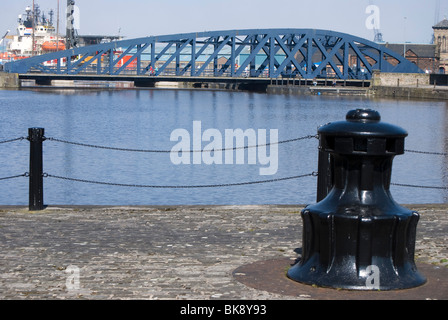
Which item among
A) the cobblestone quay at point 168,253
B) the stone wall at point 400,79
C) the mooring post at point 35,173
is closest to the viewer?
the cobblestone quay at point 168,253

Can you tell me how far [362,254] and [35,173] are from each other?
5708 mm

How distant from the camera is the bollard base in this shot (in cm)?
689

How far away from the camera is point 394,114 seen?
6150cm

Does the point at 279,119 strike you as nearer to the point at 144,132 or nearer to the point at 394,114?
the point at 394,114

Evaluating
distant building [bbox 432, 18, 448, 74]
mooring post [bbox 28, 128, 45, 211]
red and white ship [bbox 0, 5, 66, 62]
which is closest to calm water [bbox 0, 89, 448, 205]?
mooring post [bbox 28, 128, 45, 211]

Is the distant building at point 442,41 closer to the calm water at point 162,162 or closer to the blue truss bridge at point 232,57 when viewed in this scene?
the blue truss bridge at point 232,57

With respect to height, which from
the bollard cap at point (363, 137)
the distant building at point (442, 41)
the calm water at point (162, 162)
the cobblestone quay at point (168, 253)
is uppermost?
the distant building at point (442, 41)

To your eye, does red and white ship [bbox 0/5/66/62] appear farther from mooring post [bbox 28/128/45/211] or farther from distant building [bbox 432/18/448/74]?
mooring post [bbox 28/128/45/211]

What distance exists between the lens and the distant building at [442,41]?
147500 mm

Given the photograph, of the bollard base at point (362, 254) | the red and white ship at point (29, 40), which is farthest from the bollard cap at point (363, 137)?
the red and white ship at point (29, 40)

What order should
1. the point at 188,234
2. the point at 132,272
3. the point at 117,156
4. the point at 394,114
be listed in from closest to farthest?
the point at 132,272
the point at 188,234
the point at 117,156
the point at 394,114

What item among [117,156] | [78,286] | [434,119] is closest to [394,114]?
[434,119]
